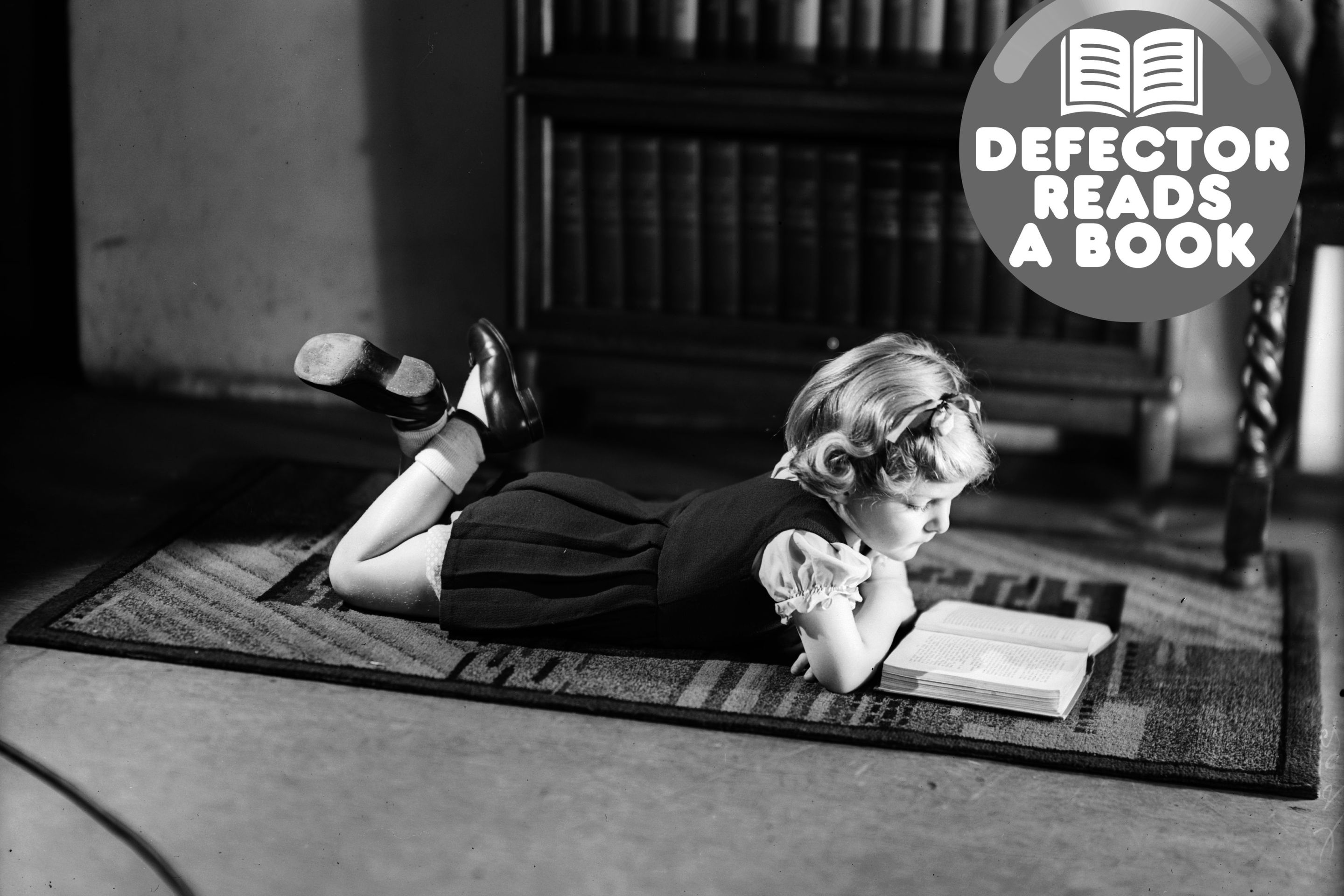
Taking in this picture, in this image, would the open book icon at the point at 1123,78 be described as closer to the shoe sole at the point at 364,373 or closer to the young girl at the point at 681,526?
the young girl at the point at 681,526

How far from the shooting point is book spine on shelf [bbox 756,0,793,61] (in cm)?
239

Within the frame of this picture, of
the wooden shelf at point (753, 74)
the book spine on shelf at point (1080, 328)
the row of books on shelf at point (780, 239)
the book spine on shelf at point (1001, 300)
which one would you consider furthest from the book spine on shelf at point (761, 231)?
the book spine on shelf at point (1080, 328)

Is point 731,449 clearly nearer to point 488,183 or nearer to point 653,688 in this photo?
point 488,183

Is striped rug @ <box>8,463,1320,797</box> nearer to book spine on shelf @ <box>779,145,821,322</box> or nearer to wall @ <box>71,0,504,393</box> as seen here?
book spine on shelf @ <box>779,145,821,322</box>

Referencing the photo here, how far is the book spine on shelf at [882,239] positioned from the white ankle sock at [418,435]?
0.82 metres

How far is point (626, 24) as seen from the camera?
2438 mm

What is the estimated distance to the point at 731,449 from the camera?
9.20 feet

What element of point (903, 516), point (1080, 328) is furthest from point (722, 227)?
point (903, 516)

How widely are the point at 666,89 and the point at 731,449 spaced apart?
0.68 m

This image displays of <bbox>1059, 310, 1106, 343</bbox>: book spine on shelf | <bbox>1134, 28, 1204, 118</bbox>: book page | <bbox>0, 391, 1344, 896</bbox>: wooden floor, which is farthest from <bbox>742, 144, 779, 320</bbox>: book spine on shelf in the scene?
<bbox>0, 391, 1344, 896</bbox>: wooden floor

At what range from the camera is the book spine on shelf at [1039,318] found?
95.8 inches

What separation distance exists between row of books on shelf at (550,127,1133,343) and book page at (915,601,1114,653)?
62 centimetres

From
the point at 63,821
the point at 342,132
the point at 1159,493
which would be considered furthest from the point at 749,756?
the point at 342,132

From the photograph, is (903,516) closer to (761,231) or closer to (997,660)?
(997,660)
